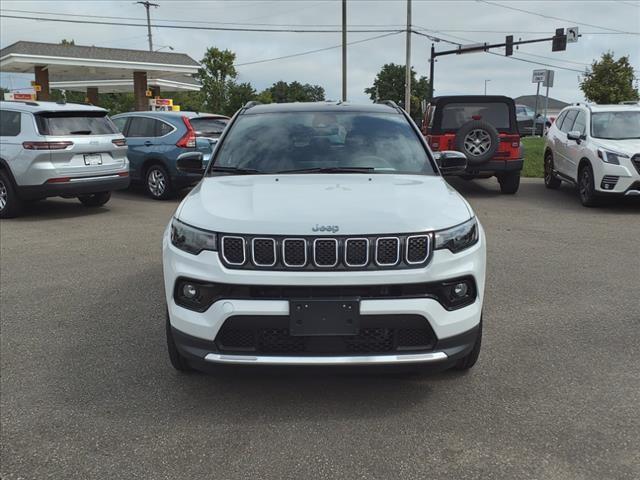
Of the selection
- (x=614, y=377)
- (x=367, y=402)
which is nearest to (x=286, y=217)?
(x=367, y=402)

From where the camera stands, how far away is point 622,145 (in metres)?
9.88

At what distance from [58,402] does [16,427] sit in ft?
0.95

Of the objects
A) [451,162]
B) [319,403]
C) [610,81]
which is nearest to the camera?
[319,403]

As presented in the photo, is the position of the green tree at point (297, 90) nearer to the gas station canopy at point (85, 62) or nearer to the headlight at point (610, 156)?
the gas station canopy at point (85, 62)

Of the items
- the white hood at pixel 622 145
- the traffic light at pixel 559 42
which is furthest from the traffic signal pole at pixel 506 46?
the white hood at pixel 622 145

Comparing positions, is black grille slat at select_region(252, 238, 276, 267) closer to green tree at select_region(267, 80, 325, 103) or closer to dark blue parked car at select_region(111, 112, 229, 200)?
dark blue parked car at select_region(111, 112, 229, 200)

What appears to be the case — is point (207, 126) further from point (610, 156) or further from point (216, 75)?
point (216, 75)

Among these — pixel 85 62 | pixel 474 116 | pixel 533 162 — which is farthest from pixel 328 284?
pixel 85 62

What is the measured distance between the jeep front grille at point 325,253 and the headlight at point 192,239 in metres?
0.17

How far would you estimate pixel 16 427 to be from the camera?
10.4 feet

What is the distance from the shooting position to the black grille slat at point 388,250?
117 inches

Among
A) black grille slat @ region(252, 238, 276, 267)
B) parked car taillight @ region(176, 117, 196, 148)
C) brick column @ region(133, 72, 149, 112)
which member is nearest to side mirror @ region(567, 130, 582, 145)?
parked car taillight @ region(176, 117, 196, 148)

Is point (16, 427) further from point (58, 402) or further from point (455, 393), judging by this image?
point (455, 393)

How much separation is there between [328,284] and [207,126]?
372 inches
